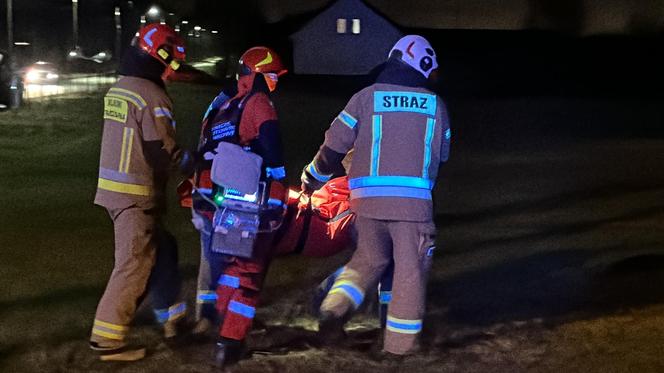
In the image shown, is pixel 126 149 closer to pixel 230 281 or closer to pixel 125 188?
pixel 125 188

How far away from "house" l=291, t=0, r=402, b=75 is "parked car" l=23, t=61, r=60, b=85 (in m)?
23.8

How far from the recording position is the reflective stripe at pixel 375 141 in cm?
565

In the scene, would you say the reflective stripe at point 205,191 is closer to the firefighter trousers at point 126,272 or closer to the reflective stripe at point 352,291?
the firefighter trousers at point 126,272

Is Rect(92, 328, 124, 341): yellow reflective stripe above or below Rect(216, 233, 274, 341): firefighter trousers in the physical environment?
below

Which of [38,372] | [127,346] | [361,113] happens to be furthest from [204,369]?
[361,113]

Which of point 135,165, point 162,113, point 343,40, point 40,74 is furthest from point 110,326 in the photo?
point 343,40

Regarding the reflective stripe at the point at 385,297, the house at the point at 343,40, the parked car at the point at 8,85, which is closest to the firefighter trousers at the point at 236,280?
the reflective stripe at the point at 385,297

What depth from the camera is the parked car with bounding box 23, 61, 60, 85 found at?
30.4 meters

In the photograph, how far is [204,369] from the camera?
552cm

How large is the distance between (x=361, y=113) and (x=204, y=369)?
1817mm

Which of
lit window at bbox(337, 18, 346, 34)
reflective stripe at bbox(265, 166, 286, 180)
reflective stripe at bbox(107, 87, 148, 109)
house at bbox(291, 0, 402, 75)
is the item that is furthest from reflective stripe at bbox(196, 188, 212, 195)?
lit window at bbox(337, 18, 346, 34)

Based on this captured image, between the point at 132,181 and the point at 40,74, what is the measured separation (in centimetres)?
2776

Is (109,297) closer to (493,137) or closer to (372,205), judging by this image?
(372,205)

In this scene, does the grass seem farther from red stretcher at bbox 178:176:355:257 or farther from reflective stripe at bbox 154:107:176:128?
reflective stripe at bbox 154:107:176:128
